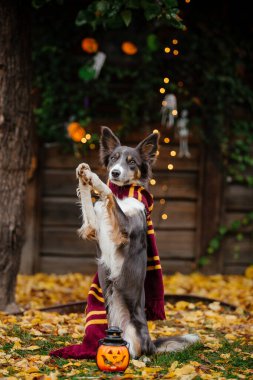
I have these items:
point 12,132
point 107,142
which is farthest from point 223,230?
point 107,142

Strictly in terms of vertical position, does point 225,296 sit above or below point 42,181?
below

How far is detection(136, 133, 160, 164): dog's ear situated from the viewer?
401 centimetres

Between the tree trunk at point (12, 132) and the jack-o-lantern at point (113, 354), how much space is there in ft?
6.47

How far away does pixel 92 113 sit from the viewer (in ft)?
24.1

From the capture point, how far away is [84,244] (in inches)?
290

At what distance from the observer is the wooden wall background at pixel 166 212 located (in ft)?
24.1

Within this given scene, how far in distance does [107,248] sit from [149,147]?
0.76 meters

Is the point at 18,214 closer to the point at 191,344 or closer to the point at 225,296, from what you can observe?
the point at 191,344

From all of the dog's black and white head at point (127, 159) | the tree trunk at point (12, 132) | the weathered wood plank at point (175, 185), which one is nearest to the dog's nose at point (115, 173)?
the dog's black and white head at point (127, 159)

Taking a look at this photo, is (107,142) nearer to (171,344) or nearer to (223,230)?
(171,344)

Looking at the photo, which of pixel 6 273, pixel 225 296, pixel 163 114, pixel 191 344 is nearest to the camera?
pixel 191 344

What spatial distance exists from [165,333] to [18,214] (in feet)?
5.43

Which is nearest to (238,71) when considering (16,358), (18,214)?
(18,214)

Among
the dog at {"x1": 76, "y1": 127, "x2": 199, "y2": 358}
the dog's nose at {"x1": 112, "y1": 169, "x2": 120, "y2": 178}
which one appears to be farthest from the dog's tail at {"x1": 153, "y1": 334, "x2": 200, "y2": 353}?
the dog's nose at {"x1": 112, "y1": 169, "x2": 120, "y2": 178}
